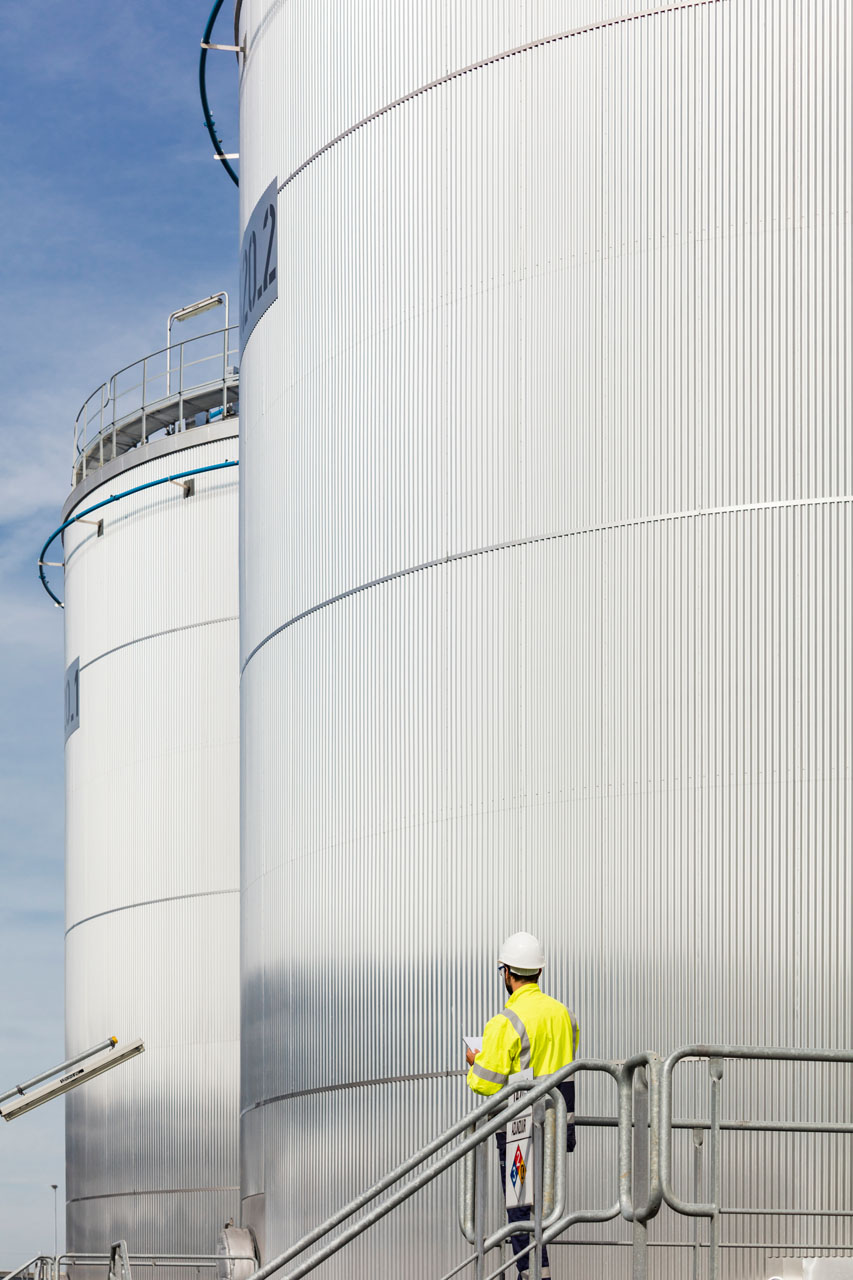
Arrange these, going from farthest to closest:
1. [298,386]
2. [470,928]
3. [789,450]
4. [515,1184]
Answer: [298,386], [470,928], [789,450], [515,1184]

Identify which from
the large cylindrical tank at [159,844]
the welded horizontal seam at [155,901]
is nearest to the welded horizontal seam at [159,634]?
Result: the large cylindrical tank at [159,844]

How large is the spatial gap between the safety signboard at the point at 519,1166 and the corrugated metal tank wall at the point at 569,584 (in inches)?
119

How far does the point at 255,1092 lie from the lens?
16.8 metres

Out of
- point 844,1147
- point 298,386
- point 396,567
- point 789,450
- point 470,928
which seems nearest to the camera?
point 844,1147

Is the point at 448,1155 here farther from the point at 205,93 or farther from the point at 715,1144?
the point at 205,93

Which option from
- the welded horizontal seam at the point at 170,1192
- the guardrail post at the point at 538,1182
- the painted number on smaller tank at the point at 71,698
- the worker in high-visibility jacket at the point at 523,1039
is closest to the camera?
the guardrail post at the point at 538,1182

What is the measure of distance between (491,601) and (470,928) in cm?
243

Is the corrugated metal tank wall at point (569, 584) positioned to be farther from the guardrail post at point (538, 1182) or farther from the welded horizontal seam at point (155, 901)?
the welded horizontal seam at point (155, 901)

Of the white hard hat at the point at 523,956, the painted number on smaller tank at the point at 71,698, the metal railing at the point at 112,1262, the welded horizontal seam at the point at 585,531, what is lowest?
the metal railing at the point at 112,1262

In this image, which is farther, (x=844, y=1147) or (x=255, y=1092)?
(x=255, y=1092)

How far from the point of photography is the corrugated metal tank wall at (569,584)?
1253 cm

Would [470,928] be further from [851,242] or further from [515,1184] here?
[851,242]

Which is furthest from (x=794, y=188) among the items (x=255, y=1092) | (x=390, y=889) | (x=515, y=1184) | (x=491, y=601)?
(x=255, y=1092)

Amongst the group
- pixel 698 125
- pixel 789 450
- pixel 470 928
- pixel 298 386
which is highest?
pixel 698 125
